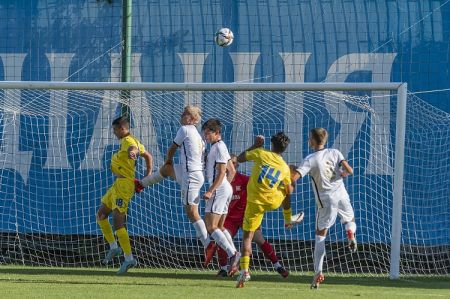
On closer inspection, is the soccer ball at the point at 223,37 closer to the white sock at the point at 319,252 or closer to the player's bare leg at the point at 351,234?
the player's bare leg at the point at 351,234

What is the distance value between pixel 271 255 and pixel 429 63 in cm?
371

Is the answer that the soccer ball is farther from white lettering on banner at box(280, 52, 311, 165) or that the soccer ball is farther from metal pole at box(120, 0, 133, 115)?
metal pole at box(120, 0, 133, 115)

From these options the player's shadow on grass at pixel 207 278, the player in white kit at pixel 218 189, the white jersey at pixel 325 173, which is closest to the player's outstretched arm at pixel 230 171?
the player in white kit at pixel 218 189

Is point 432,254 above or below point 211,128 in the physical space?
below

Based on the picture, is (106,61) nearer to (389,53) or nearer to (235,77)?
(235,77)

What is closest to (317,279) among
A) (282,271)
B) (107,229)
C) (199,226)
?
(282,271)

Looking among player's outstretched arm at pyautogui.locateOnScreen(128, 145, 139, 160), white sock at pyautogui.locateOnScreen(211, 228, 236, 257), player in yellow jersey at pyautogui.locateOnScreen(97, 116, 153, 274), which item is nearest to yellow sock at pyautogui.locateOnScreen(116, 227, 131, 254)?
player in yellow jersey at pyautogui.locateOnScreen(97, 116, 153, 274)

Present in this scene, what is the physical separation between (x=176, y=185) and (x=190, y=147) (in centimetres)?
240

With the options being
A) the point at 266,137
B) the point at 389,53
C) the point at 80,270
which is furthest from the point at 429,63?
the point at 80,270

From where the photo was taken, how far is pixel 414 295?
1059 centimetres

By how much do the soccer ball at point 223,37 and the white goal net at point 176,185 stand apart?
76 centimetres

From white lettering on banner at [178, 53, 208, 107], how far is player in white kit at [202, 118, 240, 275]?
2.28 m

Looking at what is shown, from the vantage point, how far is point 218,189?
12.3 meters

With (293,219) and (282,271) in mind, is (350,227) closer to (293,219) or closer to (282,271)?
(293,219)
